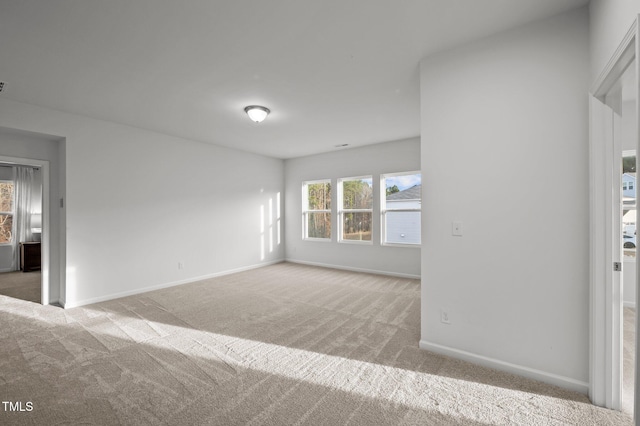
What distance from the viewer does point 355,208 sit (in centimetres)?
622

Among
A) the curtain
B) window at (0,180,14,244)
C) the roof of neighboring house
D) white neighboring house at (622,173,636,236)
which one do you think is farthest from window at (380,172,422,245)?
window at (0,180,14,244)

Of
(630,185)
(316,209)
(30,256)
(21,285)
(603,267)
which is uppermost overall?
(630,185)

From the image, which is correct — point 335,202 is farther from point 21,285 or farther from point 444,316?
point 21,285

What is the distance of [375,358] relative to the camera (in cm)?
238

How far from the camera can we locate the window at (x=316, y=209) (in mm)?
6570

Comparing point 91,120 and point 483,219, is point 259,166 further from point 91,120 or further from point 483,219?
point 483,219

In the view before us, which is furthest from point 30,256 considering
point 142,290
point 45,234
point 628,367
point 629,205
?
point 629,205

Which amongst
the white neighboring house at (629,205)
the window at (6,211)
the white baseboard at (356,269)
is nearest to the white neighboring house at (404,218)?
the white baseboard at (356,269)

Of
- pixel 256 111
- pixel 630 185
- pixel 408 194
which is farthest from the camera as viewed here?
pixel 408 194

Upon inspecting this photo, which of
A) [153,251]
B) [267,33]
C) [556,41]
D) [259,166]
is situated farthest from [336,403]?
[259,166]

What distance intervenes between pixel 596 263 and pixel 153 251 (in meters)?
5.36

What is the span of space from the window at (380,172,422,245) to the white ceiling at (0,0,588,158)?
1.81 m

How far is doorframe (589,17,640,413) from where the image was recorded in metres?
A: 1.72

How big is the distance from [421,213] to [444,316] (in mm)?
909
